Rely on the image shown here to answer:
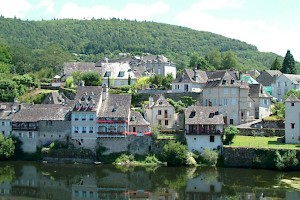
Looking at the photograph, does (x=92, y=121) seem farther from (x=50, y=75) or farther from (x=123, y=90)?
(x=50, y=75)

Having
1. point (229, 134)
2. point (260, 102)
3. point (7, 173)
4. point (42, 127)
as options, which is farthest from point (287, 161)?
point (7, 173)

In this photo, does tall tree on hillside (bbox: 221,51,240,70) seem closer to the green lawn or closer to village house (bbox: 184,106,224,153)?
the green lawn

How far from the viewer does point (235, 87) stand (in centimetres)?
7638

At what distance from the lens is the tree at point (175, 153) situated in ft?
208

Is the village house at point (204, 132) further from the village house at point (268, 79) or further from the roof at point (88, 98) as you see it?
the village house at point (268, 79)

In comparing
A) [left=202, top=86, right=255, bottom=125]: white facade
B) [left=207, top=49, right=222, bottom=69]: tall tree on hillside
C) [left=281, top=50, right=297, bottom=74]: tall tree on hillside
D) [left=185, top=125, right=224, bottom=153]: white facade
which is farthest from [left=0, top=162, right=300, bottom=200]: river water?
[left=207, top=49, right=222, bottom=69]: tall tree on hillside

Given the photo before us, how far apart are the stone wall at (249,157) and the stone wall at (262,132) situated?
29.0 feet

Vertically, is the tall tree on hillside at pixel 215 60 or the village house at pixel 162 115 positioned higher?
the tall tree on hillside at pixel 215 60

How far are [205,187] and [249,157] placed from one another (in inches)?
426

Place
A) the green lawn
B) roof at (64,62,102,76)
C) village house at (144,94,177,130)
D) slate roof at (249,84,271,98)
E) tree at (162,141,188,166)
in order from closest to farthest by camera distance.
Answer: the green lawn < tree at (162,141,188,166) < village house at (144,94,177,130) < slate roof at (249,84,271,98) < roof at (64,62,102,76)

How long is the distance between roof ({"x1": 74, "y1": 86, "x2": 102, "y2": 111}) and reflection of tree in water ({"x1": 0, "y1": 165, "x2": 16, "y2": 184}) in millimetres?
11982

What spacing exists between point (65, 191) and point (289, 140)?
1207 inches

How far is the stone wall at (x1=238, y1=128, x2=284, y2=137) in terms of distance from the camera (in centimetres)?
6995

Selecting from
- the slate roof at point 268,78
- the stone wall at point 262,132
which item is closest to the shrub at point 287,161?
the stone wall at point 262,132
